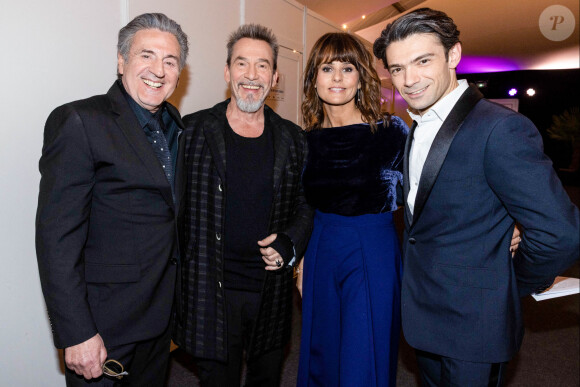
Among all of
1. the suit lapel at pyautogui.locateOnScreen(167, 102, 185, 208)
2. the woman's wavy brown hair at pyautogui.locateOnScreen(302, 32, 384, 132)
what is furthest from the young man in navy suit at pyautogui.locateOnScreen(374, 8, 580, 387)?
the suit lapel at pyautogui.locateOnScreen(167, 102, 185, 208)

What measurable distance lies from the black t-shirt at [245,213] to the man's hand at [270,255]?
6 cm

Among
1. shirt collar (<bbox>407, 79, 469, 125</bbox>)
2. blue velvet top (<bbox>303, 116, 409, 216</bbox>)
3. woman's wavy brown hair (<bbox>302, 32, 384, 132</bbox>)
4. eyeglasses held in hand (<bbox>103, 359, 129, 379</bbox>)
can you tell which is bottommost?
eyeglasses held in hand (<bbox>103, 359, 129, 379</bbox>)

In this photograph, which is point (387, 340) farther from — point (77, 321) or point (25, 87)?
point (25, 87)

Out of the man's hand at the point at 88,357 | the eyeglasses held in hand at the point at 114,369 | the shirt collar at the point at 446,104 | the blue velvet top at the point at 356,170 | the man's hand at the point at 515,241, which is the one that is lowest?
the eyeglasses held in hand at the point at 114,369

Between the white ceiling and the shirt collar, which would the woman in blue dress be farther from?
the white ceiling

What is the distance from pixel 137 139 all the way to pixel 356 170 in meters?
1.02

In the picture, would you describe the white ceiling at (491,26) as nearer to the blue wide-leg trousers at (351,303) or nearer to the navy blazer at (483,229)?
the blue wide-leg trousers at (351,303)

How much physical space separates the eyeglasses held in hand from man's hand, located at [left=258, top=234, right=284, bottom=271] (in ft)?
2.30

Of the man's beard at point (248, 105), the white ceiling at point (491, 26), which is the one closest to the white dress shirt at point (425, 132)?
the man's beard at point (248, 105)

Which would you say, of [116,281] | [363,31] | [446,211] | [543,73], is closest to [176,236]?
[116,281]

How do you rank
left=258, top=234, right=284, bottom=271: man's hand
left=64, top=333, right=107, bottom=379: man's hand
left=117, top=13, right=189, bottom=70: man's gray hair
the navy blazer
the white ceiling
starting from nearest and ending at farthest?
the navy blazer, left=64, top=333, right=107, bottom=379: man's hand, left=117, top=13, right=189, bottom=70: man's gray hair, left=258, top=234, right=284, bottom=271: man's hand, the white ceiling

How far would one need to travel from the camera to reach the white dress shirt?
1.52m

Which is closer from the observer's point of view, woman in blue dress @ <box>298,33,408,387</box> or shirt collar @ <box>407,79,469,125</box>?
shirt collar @ <box>407,79,469,125</box>

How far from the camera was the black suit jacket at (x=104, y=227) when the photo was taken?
132 centimetres
